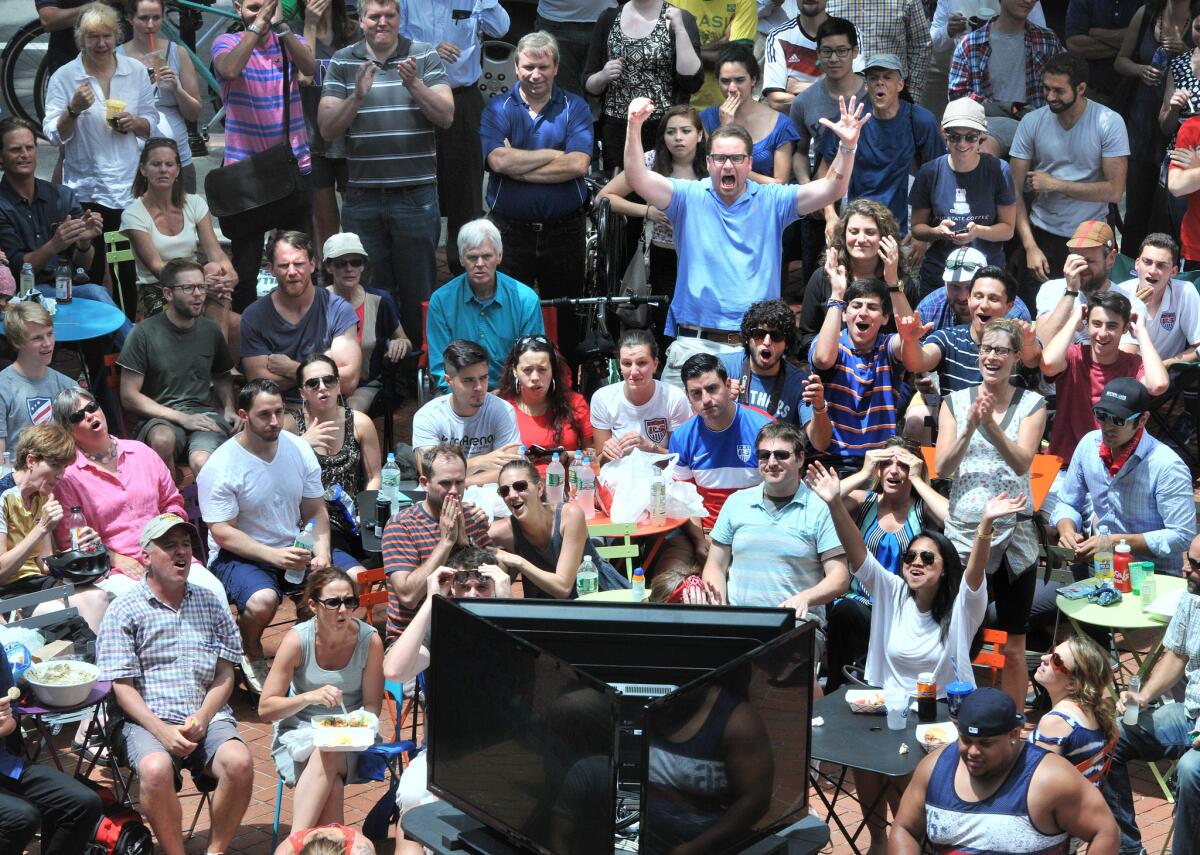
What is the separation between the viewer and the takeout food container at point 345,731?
22.2ft

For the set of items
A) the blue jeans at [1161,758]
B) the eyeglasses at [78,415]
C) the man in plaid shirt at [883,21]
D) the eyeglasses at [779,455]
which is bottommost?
the blue jeans at [1161,758]

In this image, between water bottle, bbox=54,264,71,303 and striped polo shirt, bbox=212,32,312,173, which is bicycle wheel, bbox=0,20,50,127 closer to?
striped polo shirt, bbox=212,32,312,173

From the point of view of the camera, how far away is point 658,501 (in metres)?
8.49

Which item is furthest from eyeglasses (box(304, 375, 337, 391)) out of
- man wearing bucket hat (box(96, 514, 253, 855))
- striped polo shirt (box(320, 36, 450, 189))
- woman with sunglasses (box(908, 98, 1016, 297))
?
woman with sunglasses (box(908, 98, 1016, 297))

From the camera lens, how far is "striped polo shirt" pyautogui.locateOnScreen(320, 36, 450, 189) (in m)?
10.9

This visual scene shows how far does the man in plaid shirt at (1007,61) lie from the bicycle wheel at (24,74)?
266 inches

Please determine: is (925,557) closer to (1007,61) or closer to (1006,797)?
(1006,797)

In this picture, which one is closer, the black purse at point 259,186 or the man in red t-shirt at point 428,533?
the man in red t-shirt at point 428,533

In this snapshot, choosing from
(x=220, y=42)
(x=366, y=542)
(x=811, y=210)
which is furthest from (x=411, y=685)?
(x=220, y=42)

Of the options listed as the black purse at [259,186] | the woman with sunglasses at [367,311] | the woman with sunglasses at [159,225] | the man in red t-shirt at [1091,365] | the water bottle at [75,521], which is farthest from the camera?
the black purse at [259,186]

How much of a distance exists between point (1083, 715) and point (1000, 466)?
1.79 metres

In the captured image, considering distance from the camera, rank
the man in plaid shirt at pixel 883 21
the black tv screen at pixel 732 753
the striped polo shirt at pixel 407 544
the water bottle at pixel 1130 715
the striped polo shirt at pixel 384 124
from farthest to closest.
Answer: the man in plaid shirt at pixel 883 21
the striped polo shirt at pixel 384 124
the striped polo shirt at pixel 407 544
the water bottle at pixel 1130 715
the black tv screen at pixel 732 753

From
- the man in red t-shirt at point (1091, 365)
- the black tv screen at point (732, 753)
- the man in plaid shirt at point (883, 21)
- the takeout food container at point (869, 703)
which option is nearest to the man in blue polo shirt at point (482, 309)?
the man in red t-shirt at point (1091, 365)

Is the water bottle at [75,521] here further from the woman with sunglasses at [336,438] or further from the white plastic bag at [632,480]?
the white plastic bag at [632,480]
